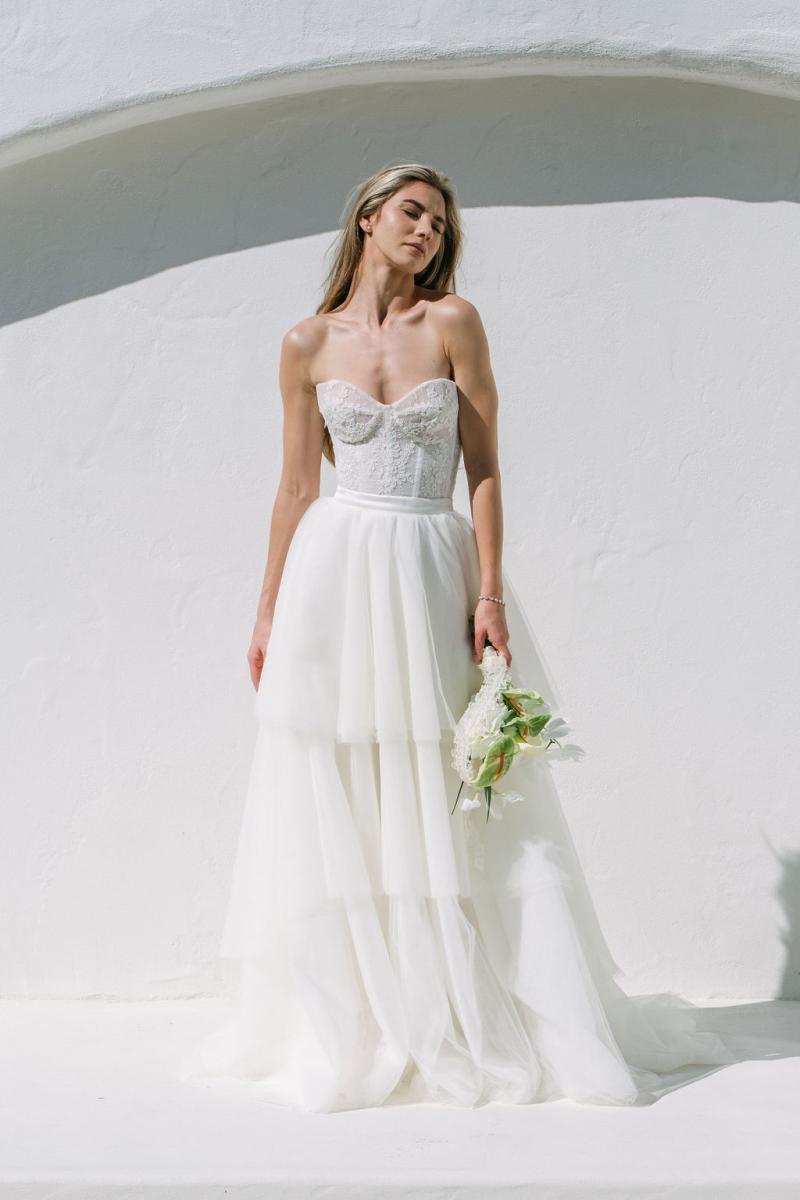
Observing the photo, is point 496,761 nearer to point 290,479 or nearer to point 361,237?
point 290,479

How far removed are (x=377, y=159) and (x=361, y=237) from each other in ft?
3.36

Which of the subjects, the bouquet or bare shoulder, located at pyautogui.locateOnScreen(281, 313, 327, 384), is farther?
bare shoulder, located at pyautogui.locateOnScreen(281, 313, 327, 384)

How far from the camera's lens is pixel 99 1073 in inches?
141

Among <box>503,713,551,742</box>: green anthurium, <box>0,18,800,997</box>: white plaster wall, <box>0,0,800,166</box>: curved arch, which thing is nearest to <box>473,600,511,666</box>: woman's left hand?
<box>503,713,551,742</box>: green anthurium

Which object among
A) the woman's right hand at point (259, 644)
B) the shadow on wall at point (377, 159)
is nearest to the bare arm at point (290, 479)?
the woman's right hand at point (259, 644)

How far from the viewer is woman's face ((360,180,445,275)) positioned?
3400mm

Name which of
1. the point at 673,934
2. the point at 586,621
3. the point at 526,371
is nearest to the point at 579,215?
the point at 526,371

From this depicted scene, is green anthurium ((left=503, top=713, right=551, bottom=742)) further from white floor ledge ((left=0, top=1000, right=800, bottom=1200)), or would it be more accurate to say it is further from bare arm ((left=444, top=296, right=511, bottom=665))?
white floor ledge ((left=0, top=1000, right=800, bottom=1200))

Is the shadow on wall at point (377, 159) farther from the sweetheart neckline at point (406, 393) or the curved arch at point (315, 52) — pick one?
the sweetheart neckline at point (406, 393)

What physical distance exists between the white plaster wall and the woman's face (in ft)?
3.44

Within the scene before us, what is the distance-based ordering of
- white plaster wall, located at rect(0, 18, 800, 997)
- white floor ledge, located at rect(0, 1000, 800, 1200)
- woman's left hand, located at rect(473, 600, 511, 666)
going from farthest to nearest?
1. white plaster wall, located at rect(0, 18, 800, 997)
2. woman's left hand, located at rect(473, 600, 511, 666)
3. white floor ledge, located at rect(0, 1000, 800, 1200)

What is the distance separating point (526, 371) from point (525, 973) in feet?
6.65

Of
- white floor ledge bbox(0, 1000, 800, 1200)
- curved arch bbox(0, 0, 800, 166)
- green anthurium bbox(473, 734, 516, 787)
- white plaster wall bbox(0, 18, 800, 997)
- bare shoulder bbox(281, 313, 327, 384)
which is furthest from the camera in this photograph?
white plaster wall bbox(0, 18, 800, 997)

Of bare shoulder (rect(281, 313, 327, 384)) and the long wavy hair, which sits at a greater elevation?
the long wavy hair
